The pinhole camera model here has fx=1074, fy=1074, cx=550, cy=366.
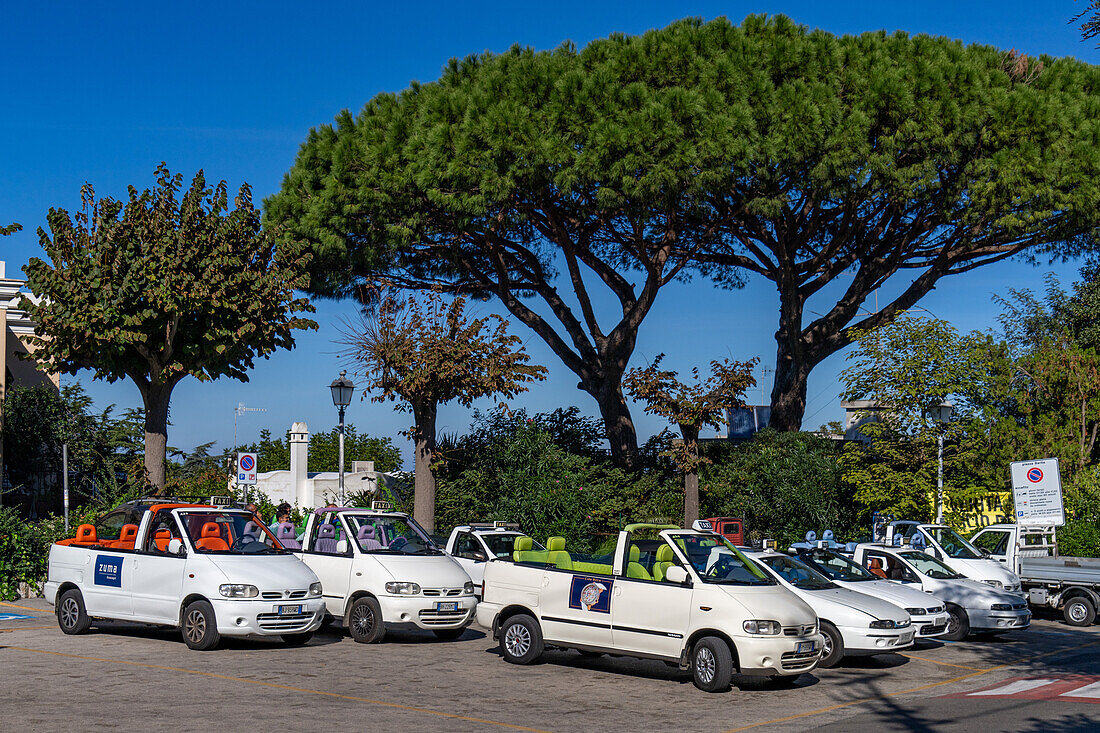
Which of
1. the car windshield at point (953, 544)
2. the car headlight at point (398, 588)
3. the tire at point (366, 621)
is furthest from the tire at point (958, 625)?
the tire at point (366, 621)

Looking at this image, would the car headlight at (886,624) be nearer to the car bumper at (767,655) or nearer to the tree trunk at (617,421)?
the car bumper at (767,655)

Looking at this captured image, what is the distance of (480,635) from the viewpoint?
1691 centimetres

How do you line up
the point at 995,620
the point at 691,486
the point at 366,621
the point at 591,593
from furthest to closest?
the point at 691,486 < the point at 995,620 < the point at 366,621 < the point at 591,593

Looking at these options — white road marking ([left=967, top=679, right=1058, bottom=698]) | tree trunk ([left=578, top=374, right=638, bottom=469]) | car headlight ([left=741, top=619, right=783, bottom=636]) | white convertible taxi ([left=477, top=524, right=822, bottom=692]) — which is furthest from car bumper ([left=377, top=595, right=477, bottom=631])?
tree trunk ([left=578, top=374, right=638, bottom=469])

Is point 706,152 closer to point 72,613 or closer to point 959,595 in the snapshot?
point 959,595

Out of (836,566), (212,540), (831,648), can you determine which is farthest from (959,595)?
(212,540)

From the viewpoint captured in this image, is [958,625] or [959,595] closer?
[958,625]

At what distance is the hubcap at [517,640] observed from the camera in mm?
13422

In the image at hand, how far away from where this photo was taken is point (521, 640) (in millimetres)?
13477

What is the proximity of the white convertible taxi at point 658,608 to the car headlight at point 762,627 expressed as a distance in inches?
0.4

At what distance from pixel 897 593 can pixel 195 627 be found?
9802 millimetres

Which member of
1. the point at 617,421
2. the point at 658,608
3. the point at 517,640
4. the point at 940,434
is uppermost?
the point at 617,421

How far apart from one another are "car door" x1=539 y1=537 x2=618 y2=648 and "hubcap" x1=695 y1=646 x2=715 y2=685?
1178 mm

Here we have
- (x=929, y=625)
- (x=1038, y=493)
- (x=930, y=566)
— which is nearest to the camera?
(x=929, y=625)
